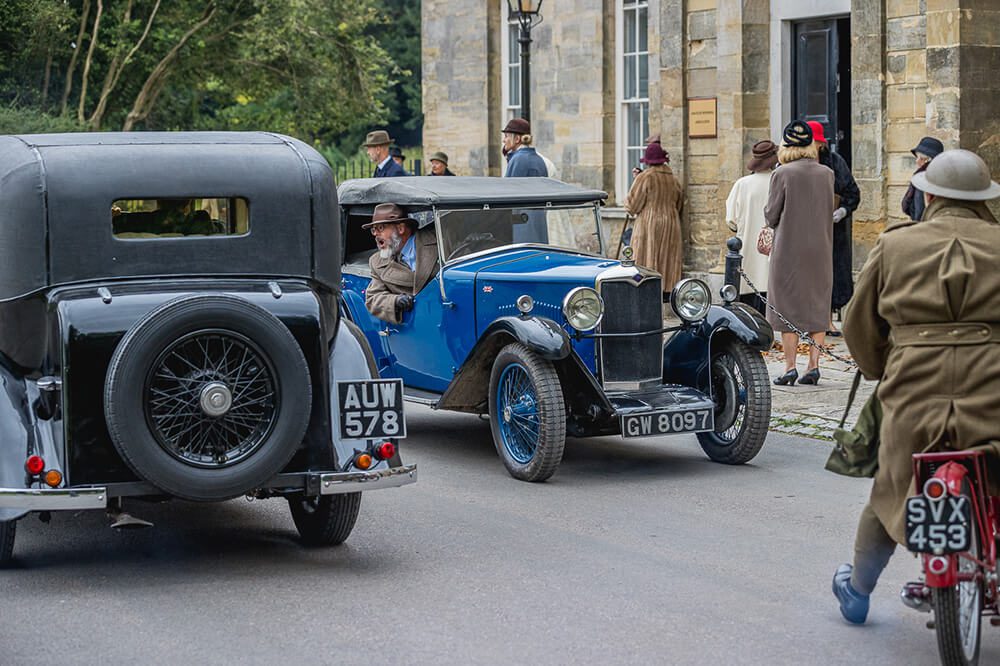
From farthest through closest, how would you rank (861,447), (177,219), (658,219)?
(658,219)
(177,219)
(861,447)

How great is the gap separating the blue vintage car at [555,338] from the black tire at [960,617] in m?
3.82

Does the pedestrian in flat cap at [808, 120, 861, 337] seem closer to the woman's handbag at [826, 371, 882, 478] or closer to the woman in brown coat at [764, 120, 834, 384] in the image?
the woman in brown coat at [764, 120, 834, 384]

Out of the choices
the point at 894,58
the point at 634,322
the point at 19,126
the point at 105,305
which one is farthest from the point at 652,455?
the point at 19,126

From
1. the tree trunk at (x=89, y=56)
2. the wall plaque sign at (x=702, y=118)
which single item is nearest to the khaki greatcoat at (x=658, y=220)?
the wall plaque sign at (x=702, y=118)

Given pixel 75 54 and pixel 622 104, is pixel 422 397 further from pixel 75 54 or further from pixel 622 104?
pixel 75 54

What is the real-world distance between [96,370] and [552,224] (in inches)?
176

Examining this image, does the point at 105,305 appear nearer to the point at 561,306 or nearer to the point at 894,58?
the point at 561,306

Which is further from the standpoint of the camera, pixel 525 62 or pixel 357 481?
pixel 525 62

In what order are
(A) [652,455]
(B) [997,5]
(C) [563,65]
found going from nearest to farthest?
(A) [652,455]
(B) [997,5]
(C) [563,65]

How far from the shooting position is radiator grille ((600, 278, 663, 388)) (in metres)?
9.37

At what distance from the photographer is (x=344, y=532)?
7.30m

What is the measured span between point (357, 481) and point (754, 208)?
23.9ft

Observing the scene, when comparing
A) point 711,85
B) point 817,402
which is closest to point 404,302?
point 817,402

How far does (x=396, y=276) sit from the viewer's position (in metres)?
10.4
